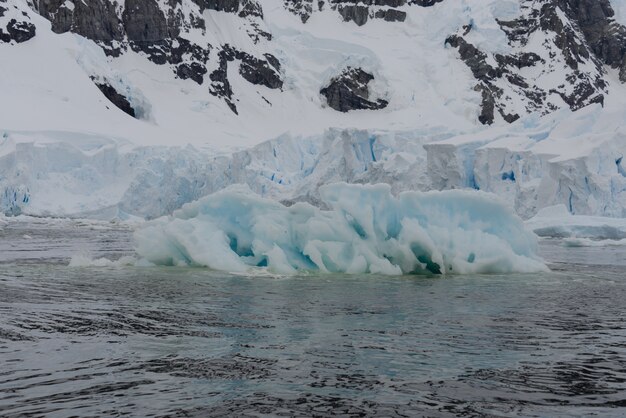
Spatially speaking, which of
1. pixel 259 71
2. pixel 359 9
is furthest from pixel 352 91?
pixel 359 9

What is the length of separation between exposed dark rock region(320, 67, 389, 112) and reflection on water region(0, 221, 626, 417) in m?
72.7

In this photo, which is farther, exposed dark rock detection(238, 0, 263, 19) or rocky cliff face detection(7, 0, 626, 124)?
exposed dark rock detection(238, 0, 263, 19)

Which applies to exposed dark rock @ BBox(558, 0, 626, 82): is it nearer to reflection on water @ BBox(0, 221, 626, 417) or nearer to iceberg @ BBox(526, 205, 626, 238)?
iceberg @ BBox(526, 205, 626, 238)

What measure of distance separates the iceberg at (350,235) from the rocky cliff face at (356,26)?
157 ft

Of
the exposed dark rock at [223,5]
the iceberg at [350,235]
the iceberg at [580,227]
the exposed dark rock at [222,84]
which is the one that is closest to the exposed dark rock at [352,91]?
the exposed dark rock at [222,84]

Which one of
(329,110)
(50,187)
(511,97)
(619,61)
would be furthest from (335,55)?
(50,187)

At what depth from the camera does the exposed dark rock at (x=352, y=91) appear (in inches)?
3322

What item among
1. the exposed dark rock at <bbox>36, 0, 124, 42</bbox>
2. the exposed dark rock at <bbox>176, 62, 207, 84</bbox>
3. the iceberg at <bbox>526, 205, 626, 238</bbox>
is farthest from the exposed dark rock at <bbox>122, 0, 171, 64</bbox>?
the iceberg at <bbox>526, 205, 626, 238</bbox>

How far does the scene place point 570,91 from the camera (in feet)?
301

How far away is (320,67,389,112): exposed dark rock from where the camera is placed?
84375 millimetres

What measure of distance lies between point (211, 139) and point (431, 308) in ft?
179

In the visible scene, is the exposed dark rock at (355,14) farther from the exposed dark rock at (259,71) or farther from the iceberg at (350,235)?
the iceberg at (350,235)

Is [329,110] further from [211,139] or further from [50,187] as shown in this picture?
[50,187]

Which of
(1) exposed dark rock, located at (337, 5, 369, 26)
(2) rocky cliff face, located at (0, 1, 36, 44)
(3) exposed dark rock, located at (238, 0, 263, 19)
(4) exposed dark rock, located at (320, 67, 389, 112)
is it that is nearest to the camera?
(2) rocky cliff face, located at (0, 1, 36, 44)
